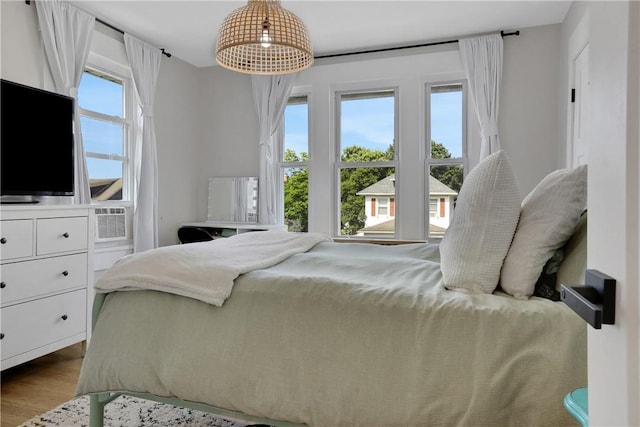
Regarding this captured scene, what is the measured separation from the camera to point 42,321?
2367 mm

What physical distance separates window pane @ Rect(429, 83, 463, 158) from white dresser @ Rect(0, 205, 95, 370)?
3.25 metres

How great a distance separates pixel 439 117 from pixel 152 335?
3.69m

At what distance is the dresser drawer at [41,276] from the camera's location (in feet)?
7.16

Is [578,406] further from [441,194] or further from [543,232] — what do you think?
[441,194]

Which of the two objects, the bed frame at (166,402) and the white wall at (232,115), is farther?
the white wall at (232,115)

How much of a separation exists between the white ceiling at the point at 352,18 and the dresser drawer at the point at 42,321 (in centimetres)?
239

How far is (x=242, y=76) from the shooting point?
15.8 feet

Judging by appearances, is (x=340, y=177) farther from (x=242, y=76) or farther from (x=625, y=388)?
(x=625, y=388)

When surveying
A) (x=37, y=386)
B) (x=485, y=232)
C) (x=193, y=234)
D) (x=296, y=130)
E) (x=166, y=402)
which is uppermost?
(x=296, y=130)

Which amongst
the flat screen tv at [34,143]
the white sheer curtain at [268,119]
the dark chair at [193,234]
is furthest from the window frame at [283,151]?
the flat screen tv at [34,143]

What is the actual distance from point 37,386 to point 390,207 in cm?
335

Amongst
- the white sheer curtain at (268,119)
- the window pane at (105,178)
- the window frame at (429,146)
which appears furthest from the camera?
the white sheer curtain at (268,119)

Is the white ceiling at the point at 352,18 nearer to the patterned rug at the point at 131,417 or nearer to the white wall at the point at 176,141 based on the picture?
the white wall at the point at 176,141

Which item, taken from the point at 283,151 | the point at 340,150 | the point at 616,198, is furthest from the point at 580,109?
the point at 616,198
